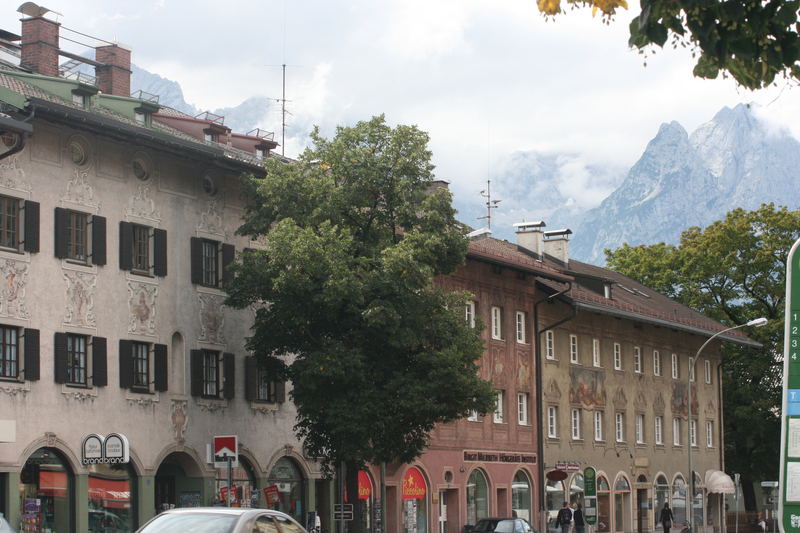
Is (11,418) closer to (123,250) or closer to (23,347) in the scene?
(23,347)

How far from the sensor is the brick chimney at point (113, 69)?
1737 inches

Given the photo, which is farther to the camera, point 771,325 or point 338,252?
point 771,325

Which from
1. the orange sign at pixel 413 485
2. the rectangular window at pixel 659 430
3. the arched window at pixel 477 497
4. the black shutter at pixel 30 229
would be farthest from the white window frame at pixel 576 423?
the black shutter at pixel 30 229

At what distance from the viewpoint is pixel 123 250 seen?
36.2 m

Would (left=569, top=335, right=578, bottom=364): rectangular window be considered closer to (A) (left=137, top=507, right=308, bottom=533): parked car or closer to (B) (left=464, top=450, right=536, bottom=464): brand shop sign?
(B) (left=464, top=450, right=536, bottom=464): brand shop sign

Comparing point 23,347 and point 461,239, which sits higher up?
point 461,239

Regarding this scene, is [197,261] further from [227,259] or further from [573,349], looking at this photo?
[573,349]

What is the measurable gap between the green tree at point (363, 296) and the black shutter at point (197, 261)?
6.91 feet

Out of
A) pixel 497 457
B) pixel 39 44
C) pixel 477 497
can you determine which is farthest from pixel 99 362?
pixel 497 457

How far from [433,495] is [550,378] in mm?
9670

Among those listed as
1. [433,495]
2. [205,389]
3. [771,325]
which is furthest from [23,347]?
[771,325]

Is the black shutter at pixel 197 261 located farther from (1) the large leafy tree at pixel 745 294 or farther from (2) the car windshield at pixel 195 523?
(1) the large leafy tree at pixel 745 294

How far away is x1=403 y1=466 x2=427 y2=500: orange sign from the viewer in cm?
4664

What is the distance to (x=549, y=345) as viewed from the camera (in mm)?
56125
